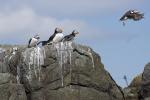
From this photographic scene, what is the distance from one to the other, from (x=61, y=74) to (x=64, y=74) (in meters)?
0.16

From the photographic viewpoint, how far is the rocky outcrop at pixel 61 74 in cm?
3578

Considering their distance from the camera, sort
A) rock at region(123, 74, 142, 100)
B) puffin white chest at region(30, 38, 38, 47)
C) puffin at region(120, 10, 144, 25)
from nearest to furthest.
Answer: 1. puffin at region(120, 10, 144, 25)
2. puffin white chest at region(30, 38, 38, 47)
3. rock at region(123, 74, 142, 100)

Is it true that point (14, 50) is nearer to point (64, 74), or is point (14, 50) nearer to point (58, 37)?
point (58, 37)

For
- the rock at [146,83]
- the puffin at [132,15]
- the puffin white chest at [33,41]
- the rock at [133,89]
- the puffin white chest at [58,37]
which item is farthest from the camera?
the rock at [133,89]

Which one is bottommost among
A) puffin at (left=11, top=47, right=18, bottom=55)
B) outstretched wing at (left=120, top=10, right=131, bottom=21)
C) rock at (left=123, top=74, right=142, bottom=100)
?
rock at (left=123, top=74, right=142, bottom=100)

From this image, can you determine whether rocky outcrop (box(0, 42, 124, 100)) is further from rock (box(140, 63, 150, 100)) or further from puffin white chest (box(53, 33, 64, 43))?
rock (box(140, 63, 150, 100))

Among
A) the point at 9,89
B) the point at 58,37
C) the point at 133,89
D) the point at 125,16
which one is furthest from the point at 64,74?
the point at 133,89

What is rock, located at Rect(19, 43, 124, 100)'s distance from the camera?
35.8 metres

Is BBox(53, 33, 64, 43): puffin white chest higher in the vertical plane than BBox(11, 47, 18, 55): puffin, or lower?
higher

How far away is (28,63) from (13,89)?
2296 millimetres

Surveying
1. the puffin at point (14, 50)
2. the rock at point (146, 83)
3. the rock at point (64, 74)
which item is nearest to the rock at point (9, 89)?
the rock at point (64, 74)

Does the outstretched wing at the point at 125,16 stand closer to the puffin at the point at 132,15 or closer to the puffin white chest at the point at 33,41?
the puffin at the point at 132,15

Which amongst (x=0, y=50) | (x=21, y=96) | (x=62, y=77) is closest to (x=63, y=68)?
(x=62, y=77)

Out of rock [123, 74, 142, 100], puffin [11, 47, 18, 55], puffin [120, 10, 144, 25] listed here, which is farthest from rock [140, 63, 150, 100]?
puffin [11, 47, 18, 55]
